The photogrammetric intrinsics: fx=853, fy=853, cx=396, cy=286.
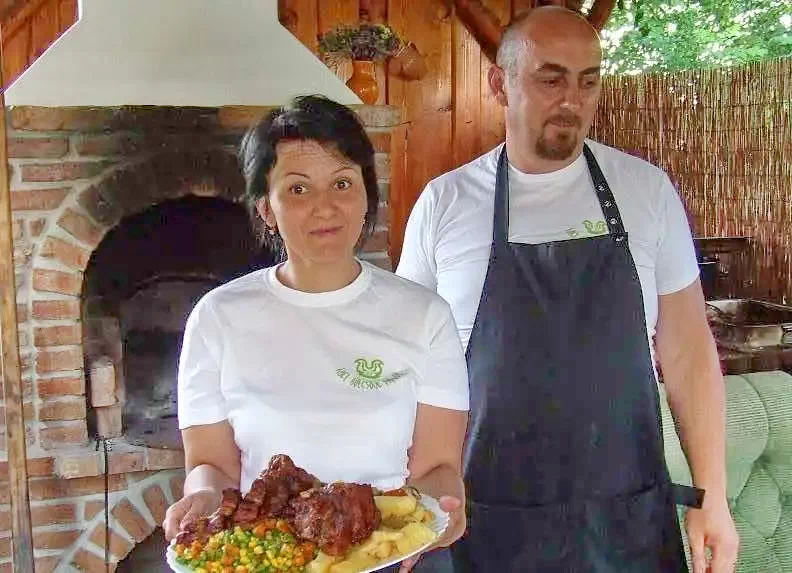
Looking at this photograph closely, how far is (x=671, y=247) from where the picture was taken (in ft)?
4.52

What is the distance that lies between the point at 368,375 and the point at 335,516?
0.23 metres

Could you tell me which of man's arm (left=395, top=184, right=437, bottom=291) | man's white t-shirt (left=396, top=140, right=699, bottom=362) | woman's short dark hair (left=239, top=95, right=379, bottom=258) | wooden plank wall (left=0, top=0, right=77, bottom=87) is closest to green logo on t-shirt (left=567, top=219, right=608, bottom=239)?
man's white t-shirt (left=396, top=140, right=699, bottom=362)

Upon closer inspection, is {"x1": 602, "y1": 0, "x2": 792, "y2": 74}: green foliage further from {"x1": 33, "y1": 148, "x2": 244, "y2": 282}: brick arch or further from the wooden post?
the wooden post

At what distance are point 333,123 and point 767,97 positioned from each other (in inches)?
110

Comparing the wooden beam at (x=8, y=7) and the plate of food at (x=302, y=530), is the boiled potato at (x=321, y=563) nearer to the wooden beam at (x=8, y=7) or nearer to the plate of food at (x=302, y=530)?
the plate of food at (x=302, y=530)

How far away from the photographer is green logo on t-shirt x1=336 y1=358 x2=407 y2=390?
3.68 feet

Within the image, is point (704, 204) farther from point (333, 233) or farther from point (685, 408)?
point (333, 233)

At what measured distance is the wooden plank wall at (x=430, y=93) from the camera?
3.08 meters

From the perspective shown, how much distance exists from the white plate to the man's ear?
0.70m

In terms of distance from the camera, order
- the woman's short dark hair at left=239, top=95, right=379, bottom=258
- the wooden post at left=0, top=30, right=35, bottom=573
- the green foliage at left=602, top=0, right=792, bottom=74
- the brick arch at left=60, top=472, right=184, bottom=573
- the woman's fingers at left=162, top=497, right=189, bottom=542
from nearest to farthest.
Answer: the woman's fingers at left=162, top=497, right=189, bottom=542
the woman's short dark hair at left=239, top=95, right=379, bottom=258
the wooden post at left=0, top=30, right=35, bottom=573
the brick arch at left=60, top=472, right=184, bottom=573
the green foliage at left=602, top=0, right=792, bottom=74

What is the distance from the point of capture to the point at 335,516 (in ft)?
3.08

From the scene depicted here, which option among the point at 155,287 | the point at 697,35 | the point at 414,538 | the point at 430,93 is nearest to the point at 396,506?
the point at 414,538

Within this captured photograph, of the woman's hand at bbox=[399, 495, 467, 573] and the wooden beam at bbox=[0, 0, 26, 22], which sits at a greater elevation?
the wooden beam at bbox=[0, 0, 26, 22]

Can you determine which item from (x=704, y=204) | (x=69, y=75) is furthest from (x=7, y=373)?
(x=704, y=204)
